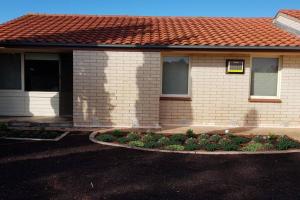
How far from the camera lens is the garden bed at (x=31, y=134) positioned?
8.41 meters

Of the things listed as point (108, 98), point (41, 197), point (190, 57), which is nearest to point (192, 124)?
point (190, 57)

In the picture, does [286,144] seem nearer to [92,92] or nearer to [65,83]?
[92,92]

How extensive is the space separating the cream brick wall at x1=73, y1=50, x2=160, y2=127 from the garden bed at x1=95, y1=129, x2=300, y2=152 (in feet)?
4.21

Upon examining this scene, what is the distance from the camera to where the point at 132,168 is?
235 inches

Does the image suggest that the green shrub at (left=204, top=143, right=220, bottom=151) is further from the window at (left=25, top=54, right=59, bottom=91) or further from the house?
the window at (left=25, top=54, right=59, bottom=91)

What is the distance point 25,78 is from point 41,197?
24.7 ft

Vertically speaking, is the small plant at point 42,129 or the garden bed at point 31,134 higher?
the small plant at point 42,129

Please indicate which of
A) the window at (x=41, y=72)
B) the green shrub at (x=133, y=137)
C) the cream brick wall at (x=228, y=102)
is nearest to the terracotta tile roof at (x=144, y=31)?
the cream brick wall at (x=228, y=102)

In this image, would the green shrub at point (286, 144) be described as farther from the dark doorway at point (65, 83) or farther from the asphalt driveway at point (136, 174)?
the dark doorway at point (65, 83)

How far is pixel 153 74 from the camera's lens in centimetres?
984

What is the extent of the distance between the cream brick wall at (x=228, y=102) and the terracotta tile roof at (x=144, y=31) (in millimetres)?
784

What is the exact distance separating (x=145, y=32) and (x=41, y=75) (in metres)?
4.11

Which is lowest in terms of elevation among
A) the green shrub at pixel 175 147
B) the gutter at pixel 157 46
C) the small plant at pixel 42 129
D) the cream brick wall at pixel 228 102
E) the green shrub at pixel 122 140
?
the green shrub at pixel 175 147

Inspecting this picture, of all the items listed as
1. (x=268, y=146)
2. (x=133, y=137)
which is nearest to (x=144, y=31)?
(x=133, y=137)
